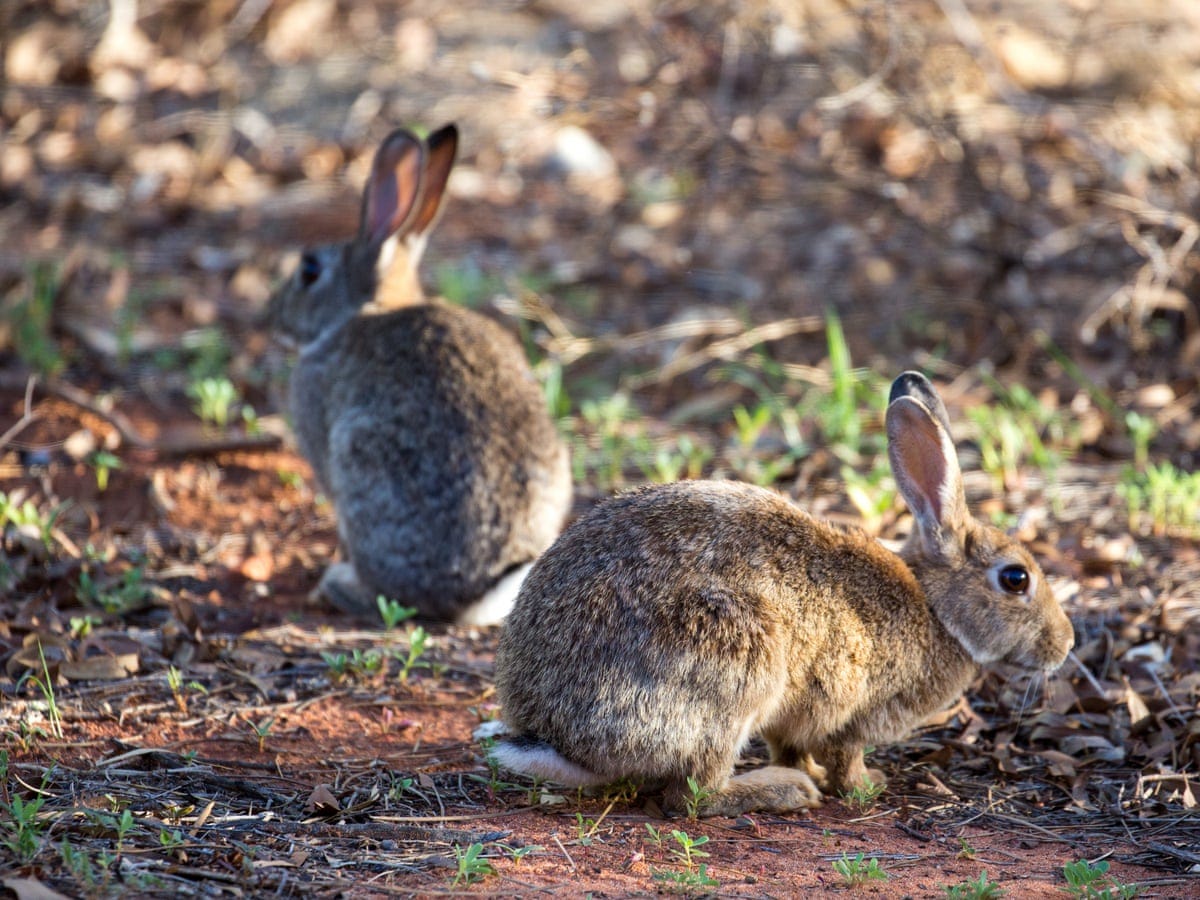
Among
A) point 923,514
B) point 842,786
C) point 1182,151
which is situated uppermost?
point 1182,151

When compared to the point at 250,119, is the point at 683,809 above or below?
Result: below

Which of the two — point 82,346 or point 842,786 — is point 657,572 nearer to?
point 842,786

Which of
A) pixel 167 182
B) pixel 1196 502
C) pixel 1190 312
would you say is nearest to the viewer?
pixel 1196 502

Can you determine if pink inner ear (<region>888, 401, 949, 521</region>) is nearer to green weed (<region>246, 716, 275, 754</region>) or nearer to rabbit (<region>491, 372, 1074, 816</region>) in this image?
rabbit (<region>491, 372, 1074, 816</region>)

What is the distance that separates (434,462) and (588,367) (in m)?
2.98

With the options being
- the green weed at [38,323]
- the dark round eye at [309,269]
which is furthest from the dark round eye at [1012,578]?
the green weed at [38,323]

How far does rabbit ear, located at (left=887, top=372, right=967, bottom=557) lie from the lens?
459 cm

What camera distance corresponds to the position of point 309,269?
755 cm

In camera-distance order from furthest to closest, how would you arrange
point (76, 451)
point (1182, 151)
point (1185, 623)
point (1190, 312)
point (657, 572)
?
point (1182, 151)
point (1190, 312)
point (76, 451)
point (1185, 623)
point (657, 572)

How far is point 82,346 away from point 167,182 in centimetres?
324

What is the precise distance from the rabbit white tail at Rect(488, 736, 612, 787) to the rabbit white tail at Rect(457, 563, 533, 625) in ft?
5.59

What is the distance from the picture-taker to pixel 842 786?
451cm

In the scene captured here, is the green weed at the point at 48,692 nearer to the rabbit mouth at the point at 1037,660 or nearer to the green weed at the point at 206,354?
the rabbit mouth at the point at 1037,660

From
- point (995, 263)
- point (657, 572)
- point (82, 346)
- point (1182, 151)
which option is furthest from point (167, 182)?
point (657, 572)
